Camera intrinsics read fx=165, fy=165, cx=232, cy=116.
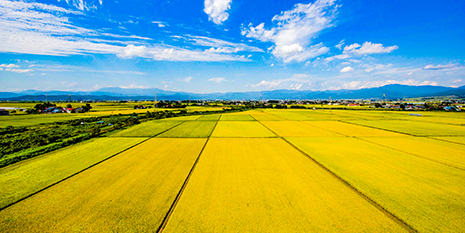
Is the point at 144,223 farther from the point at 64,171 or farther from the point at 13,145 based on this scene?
the point at 13,145

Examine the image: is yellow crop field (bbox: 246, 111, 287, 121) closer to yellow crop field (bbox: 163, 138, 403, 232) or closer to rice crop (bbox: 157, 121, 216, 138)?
rice crop (bbox: 157, 121, 216, 138)

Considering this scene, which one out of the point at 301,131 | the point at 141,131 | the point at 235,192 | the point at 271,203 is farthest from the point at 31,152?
the point at 301,131

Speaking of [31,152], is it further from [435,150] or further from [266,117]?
[266,117]

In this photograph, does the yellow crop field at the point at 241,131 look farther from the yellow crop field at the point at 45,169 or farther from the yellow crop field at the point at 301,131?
the yellow crop field at the point at 45,169

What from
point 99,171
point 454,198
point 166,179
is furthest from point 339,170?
point 99,171

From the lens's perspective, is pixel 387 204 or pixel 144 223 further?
pixel 387 204

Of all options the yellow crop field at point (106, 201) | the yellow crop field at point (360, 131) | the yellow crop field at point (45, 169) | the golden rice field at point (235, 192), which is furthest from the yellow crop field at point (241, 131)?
the yellow crop field at point (45, 169)
